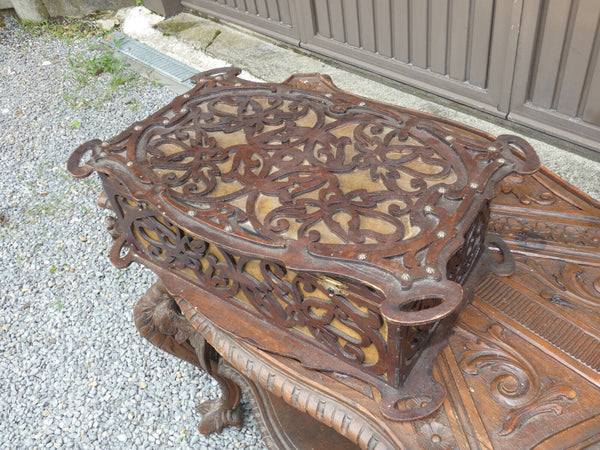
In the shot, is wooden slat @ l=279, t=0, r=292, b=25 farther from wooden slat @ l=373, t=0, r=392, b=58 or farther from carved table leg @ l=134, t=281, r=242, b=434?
carved table leg @ l=134, t=281, r=242, b=434

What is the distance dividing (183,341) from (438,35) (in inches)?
62.3

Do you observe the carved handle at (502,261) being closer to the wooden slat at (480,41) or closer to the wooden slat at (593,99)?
the wooden slat at (593,99)

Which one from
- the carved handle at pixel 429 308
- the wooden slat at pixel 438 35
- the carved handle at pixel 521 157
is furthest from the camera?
the wooden slat at pixel 438 35

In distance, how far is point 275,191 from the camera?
1175 millimetres

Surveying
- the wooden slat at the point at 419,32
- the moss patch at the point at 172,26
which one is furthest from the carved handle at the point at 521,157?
the moss patch at the point at 172,26

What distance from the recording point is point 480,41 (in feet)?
6.85

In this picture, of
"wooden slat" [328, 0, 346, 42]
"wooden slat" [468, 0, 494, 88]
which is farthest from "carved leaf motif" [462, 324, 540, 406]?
"wooden slat" [328, 0, 346, 42]

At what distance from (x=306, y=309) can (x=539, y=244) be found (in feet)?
2.06

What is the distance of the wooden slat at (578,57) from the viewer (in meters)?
1.71

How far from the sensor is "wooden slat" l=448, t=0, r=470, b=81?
2078mm

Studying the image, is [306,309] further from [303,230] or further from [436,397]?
[436,397]

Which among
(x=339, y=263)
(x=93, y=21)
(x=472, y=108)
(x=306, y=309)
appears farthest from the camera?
(x=93, y=21)

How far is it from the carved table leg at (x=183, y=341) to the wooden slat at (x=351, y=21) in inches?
66.2

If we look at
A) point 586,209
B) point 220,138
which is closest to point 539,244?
point 586,209
